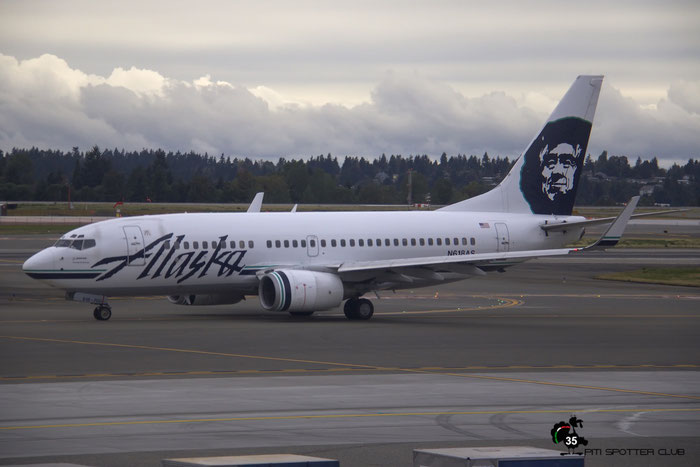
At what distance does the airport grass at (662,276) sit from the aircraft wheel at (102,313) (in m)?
34.3

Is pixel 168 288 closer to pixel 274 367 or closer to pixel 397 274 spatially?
pixel 397 274

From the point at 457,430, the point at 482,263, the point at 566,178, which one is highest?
the point at 566,178

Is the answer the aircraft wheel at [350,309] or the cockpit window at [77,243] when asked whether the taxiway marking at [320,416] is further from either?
the cockpit window at [77,243]

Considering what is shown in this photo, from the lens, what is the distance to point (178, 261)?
41.5m

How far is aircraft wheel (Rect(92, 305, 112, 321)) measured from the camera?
41031 millimetres

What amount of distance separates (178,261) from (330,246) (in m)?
6.62

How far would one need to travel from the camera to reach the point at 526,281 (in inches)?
2552

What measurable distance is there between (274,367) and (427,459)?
15.9 m

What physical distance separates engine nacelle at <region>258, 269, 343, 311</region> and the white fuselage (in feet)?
4.42

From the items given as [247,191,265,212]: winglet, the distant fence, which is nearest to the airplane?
[247,191,265,212]: winglet

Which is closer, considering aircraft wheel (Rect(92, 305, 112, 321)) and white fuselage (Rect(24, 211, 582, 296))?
white fuselage (Rect(24, 211, 582, 296))

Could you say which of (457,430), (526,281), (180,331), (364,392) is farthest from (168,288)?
(526,281)

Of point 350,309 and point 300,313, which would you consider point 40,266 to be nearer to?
point 300,313

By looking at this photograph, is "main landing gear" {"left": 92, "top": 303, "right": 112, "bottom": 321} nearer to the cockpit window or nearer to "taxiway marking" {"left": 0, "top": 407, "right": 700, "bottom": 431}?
the cockpit window
